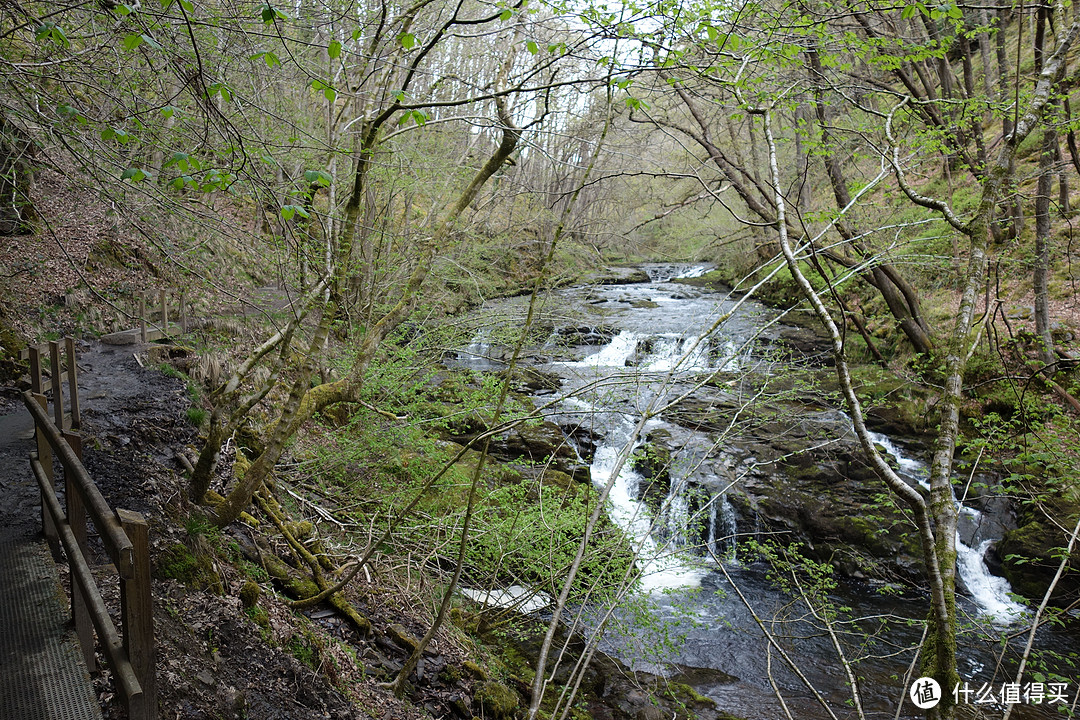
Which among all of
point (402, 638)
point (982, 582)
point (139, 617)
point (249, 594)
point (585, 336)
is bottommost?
point (982, 582)

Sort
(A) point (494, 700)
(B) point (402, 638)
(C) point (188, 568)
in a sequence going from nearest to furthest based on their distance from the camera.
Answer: (C) point (188, 568)
(A) point (494, 700)
(B) point (402, 638)

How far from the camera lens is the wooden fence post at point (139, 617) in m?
2.18

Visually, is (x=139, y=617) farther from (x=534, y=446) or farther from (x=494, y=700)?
(x=534, y=446)

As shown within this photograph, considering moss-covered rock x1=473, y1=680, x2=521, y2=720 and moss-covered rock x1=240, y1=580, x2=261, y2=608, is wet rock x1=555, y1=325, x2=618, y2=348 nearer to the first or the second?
moss-covered rock x1=473, y1=680, x2=521, y2=720

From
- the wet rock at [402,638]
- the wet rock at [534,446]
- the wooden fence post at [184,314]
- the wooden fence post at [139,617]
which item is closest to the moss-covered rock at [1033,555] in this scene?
the wet rock at [534,446]

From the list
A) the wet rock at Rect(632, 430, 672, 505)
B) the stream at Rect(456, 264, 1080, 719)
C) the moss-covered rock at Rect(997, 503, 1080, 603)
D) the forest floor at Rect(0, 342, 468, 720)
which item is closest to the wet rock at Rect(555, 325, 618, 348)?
the stream at Rect(456, 264, 1080, 719)

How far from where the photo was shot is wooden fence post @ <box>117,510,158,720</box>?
218 cm

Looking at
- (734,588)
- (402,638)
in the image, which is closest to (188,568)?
(402,638)

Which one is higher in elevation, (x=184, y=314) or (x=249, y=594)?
(x=184, y=314)

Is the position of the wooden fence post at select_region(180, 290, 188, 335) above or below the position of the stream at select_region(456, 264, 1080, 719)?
above

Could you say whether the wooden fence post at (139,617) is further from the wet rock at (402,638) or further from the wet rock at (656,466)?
the wet rock at (656,466)

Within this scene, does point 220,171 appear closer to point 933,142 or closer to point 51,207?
point 933,142

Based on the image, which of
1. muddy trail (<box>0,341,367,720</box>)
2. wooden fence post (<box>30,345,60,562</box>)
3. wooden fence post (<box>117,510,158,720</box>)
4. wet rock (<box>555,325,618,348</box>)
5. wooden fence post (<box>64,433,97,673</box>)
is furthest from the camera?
wet rock (<box>555,325,618,348</box>)

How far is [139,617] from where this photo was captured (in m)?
2.23
